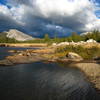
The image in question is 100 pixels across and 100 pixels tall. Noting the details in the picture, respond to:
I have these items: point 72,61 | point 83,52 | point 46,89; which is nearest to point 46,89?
point 46,89

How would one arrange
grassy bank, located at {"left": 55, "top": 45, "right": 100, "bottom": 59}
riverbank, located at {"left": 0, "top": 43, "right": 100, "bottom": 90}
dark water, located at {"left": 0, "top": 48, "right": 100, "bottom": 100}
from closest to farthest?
dark water, located at {"left": 0, "top": 48, "right": 100, "bottom": 100} < riverbank, located at {"left": 0, "top": 43, "right": 100, "bottom": 90} < grassy bank, located at {"left": 55, "top": 45, "right": 100, "bottom": 59}

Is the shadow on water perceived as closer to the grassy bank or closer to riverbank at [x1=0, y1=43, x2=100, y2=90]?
riverbank at [x1=0, y1=43, x2=100, y2=90]

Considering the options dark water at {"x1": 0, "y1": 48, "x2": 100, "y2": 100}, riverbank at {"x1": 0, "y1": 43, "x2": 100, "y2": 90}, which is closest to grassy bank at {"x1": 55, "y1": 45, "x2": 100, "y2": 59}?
riverbank at {"x1": 0, "y1": 43, "x2": 100, "y2": 90}

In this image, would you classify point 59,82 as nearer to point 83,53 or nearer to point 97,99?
point 97,99

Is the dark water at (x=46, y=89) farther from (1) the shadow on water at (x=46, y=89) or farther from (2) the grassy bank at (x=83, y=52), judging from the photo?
(2) the grassy bank at (x=83, y=52)

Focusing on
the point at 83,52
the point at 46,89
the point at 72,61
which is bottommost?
the point at 46,89

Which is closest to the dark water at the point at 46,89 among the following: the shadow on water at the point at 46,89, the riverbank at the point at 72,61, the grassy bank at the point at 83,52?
the shadow on water at the point at 46,89

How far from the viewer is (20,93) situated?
20375mm

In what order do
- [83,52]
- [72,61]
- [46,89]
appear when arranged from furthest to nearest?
[83,52] < [72,61] < [46,89]

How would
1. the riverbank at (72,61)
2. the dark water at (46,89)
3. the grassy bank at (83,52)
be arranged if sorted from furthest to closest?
the grassy bank at (83,52)
the riverbank at (72,61)
the dark water at (46,89)

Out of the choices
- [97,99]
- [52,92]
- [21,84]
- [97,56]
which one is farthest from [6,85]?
[97,56]

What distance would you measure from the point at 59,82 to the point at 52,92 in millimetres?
5265

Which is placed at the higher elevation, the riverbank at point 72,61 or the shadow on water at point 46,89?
the riverbank at point 72,61

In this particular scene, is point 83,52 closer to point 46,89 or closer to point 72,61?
point 72,61
